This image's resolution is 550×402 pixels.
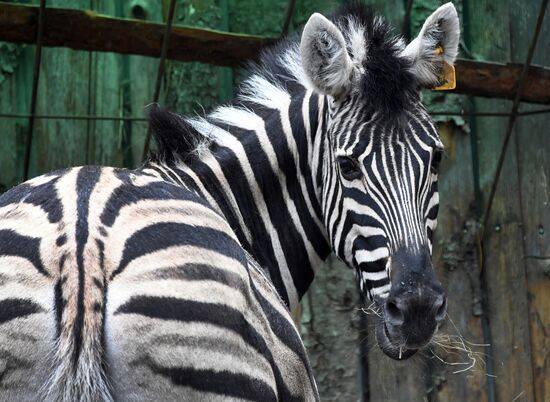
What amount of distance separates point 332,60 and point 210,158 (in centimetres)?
82

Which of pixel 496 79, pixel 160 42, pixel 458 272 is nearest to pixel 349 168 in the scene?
pixel 160 42

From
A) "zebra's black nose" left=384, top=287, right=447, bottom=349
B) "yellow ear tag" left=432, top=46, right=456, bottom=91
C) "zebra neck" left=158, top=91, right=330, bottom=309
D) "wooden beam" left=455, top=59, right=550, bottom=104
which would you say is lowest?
"zebra's black nose" left=384, top=287, right=447, bottom=349

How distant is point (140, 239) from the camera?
3.03m

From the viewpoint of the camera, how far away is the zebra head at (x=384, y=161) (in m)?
4.36

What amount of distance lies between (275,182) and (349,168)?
500 mm

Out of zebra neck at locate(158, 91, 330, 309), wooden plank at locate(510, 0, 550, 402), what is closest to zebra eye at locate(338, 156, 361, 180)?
zebra neck at locate(158, 91, 330, 309)

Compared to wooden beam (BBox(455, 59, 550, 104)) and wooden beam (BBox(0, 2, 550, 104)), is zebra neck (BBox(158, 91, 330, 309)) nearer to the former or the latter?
wooden beam (BBox(0, 2, 550, 104))

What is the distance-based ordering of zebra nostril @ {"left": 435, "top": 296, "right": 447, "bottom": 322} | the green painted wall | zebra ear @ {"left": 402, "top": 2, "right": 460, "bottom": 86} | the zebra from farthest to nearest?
the green painted wall, zebra ear @ {"left": 402, "top": 2, "right": 460, "bottom": 86}, zebra nostril @ {"left": 435, "top": 296, "right": 447, "bottom": 322}, the zebra

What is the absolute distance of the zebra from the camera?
9.18ft

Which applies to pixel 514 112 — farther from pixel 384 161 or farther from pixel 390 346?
pixel 390 346

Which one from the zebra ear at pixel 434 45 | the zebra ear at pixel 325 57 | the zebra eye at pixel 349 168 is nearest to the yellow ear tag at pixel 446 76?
the zebra ear at pixel 434 45

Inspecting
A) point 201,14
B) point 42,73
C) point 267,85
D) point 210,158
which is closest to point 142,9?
point 201,14

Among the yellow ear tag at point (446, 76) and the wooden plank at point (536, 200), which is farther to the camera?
the wooden plank at point (536, 200)

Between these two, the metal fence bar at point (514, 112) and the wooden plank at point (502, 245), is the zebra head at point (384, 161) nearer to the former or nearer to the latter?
the metal fence bar at point (514, 112)
